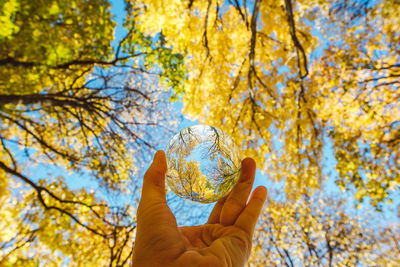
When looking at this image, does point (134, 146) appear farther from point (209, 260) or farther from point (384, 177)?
point (384, 177)

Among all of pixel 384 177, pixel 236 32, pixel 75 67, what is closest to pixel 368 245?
pixel 384 177

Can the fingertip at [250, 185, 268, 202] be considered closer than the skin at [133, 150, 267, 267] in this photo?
No

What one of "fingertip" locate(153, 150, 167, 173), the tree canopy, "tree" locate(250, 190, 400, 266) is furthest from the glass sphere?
"tree" locate(250, 190, 400, 266)

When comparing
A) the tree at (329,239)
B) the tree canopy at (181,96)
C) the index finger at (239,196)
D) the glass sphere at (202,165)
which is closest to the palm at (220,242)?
the index finger at (239,196)

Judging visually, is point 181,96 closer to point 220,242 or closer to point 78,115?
point 78,115

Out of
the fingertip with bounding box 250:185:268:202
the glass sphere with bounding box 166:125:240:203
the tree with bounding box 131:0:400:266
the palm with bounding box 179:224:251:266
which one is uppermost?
the tree with bounding box 131:0:400:266

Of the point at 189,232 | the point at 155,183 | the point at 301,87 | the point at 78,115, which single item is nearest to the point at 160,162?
the point at 155,183

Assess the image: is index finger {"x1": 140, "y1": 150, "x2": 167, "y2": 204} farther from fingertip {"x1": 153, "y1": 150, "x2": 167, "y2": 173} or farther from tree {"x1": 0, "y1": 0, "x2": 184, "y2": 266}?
tree {"x1": 0, "y1": 0, "x2": 184, "y2": 266}

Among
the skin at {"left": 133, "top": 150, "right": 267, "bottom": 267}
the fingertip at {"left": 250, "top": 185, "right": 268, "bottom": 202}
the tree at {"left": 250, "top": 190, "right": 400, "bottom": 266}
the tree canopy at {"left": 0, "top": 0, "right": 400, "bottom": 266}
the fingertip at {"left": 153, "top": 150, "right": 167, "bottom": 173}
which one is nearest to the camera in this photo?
the skin at {"left": 133, "top": 150, "right": 267, "bottom": 267}
